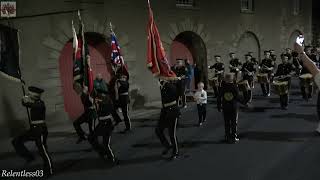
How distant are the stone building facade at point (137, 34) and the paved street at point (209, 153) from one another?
2.05 m

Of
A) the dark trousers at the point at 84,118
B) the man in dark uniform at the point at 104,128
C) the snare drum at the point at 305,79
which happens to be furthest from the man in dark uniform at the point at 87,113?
the snare drum at the point at 305,79

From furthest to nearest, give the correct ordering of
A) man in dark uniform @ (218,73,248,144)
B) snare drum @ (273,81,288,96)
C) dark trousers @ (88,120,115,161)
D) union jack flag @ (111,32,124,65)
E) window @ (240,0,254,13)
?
window @ (240,0,254,13) < snare drum @ (273,81,288,96) < union jack flag @ (111,32,124,65) < man in dark uniform @ (218,73,248,144) < dark trousers @ (88,120,115,161)

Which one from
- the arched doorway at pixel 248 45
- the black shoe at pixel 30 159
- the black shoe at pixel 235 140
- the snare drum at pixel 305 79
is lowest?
the black shoe at pixel 30 159

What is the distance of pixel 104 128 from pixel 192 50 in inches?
511

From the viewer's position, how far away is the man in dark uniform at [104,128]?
10.4 meters

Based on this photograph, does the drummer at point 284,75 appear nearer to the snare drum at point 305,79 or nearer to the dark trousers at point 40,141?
the snare drum at point 305,79

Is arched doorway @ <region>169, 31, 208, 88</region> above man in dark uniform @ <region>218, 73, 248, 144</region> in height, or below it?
above

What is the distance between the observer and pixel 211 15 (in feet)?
72.6

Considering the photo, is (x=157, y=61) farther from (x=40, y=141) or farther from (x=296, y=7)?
(x=296, y=7)

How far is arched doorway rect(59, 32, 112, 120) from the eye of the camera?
16391 mm

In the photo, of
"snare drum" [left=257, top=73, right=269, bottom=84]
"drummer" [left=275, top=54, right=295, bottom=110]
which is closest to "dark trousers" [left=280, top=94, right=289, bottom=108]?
"drummer" [left=275, top=54, right=295, bottom=110]

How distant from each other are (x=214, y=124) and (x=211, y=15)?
29.7 ft

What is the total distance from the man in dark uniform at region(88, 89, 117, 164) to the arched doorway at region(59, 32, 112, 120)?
6.03 meters

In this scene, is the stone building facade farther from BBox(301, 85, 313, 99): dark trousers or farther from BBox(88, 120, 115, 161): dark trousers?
BBox(301, 85, 313, 99): dark trousers
